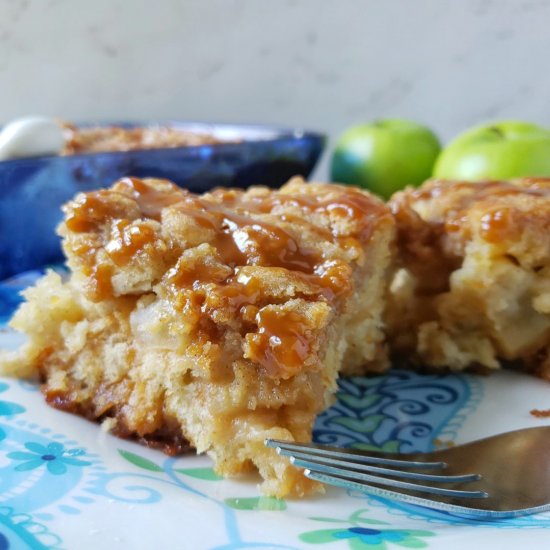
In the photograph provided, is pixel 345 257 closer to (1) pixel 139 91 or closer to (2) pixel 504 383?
(2) pixel 504 383

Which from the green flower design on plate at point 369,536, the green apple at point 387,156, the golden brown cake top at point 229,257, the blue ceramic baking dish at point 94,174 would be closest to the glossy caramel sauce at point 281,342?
the golden brown cake top at point 229,257

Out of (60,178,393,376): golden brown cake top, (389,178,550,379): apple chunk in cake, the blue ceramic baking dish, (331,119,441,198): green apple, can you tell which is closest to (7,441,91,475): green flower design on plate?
(60,178,393,376): golden brown cake top

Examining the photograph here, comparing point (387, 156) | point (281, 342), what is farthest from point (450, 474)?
point (387, 156)

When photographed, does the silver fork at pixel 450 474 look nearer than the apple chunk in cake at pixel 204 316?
Yes

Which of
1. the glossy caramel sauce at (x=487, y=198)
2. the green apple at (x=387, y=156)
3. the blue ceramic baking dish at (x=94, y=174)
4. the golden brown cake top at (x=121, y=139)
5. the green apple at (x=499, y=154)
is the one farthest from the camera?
the green apple at (x=387, y=156)

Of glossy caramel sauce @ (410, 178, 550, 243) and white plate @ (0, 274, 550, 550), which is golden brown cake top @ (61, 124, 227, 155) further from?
white plate @ (0, 274, 550, 550)

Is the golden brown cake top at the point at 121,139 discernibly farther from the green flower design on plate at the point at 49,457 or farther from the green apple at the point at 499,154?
the green flower design on plate at the point at 49,457
